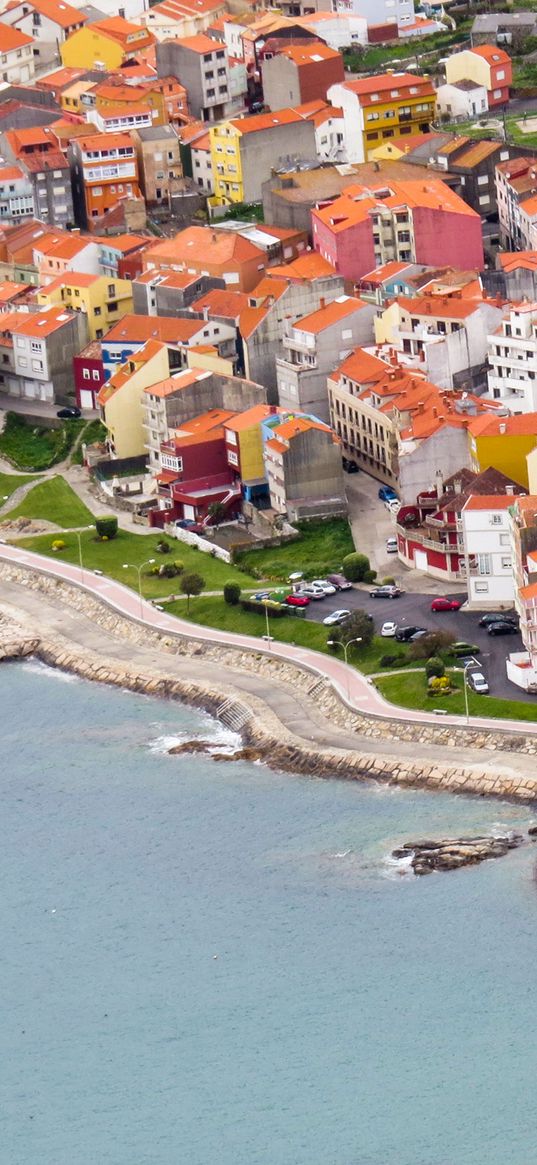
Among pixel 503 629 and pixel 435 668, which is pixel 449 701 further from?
pixel 503 629

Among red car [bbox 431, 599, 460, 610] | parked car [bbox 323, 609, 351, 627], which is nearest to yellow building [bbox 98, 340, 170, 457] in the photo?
parked car [bbox 323, 609, 351, 627]

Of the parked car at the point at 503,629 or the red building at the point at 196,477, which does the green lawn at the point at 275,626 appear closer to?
the parked car at the point at 503,629

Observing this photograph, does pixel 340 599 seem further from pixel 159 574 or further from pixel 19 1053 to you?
pixel 19 1053

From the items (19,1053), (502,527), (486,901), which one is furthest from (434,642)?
(19,1053)

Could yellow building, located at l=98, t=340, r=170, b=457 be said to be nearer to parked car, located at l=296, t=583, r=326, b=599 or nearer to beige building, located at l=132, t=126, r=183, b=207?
parked car, located at l=296, t=583, r=326, b=599

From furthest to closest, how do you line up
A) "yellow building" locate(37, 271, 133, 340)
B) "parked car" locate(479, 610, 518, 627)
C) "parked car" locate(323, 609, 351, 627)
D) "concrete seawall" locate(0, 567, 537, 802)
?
1. "yellow building" locate(37, 271, 133, 340)
2. "parked car" locate(323, 609, 351, 627)
3. "parked car" locate(479, 610, 518, 627)
4. "concrete seawall" locate(0, 567, 537, 802)

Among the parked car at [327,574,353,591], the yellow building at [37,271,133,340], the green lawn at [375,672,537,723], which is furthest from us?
the yellow building at [37,271,133,340]

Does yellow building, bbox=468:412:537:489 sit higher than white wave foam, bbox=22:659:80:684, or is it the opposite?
yellow building, bbox=468:412:537:489
